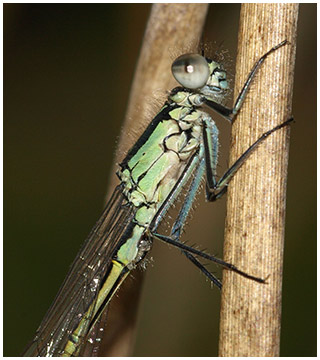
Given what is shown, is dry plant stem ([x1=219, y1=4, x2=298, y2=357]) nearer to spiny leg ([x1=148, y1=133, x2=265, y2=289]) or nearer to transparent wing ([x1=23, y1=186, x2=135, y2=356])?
spiny leg ([x1=148, y1=133, x2=265, y2=289])

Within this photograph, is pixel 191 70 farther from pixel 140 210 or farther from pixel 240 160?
pixel 140 210

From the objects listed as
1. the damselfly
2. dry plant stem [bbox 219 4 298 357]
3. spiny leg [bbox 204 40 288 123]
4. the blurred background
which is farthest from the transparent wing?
dry plant stem [bbox 219 4 298 357]

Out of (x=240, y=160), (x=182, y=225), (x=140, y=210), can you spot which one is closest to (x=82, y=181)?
(x=140, y=210)

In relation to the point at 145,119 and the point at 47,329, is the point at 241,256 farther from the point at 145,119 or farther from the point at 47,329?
→ the point at 47,329

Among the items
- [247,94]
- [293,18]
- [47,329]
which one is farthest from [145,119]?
[47,329]

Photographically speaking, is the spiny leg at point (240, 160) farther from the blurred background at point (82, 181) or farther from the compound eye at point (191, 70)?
the blurred background at point (82, 181)

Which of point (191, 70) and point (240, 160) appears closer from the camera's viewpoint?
point (240, 160)
